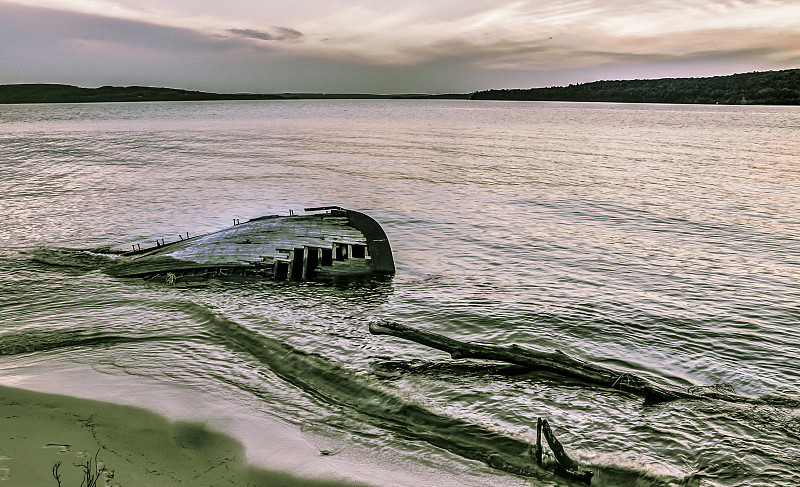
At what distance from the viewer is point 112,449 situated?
233 inches

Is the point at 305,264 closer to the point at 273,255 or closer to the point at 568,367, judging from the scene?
the point at 273,255

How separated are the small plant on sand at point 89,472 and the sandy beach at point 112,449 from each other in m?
0.01

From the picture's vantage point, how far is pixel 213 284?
13.8 meters

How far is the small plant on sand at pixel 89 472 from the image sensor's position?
5.12 m

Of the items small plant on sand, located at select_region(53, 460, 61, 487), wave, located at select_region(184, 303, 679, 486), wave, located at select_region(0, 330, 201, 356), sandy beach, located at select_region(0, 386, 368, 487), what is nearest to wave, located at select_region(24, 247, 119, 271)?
wave, located at select_region(0, 330, 201, 356)

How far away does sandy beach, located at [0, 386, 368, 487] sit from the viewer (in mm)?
5352

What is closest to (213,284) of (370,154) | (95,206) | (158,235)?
(158,235)

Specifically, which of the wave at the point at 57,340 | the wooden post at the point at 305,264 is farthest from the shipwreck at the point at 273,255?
the wave at the point at 57,340

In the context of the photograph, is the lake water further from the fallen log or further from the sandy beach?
the sandy beach

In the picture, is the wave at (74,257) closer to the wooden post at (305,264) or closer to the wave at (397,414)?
the wooden post at (305,264)

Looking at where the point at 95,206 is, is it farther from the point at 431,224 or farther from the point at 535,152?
the point at 535,152

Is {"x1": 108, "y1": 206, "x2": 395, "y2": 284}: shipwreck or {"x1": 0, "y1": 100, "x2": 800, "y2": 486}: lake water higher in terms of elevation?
{"x1": 108, "y1": 206, "x2": 395, "y2": 284}: shipwreck

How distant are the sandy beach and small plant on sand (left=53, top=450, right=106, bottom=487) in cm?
1

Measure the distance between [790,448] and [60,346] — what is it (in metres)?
11.4
